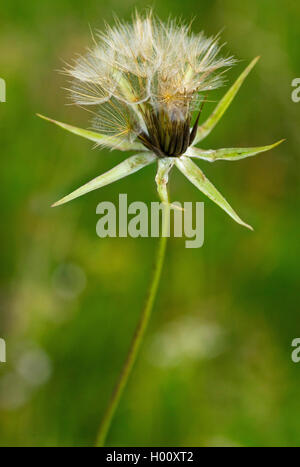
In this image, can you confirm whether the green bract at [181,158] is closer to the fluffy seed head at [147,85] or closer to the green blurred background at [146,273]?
the fluffy seed head at [147,85]

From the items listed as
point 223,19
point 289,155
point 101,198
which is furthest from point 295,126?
point 101,198

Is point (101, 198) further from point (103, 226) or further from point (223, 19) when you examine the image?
point (223, 19)

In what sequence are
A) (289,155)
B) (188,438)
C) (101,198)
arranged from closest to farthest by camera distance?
(188,438)
(101,198)
(289,155)

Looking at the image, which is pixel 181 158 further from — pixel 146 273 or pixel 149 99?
pixel 146 273

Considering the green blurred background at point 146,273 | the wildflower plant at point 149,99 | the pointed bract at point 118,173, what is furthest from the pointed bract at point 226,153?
the green blurred background at point 146,273

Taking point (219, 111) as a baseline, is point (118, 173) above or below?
below

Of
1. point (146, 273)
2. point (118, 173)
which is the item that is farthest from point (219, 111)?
point (146, 273)

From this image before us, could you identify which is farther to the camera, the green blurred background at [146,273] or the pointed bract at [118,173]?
the green blurred background at [146,273]
